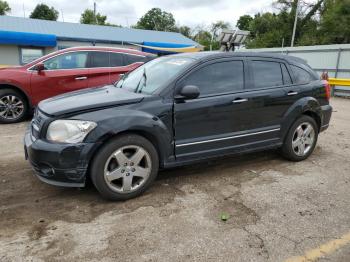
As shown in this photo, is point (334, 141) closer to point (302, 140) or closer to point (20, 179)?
point (302, 140)

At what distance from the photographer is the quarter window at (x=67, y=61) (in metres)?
7.42

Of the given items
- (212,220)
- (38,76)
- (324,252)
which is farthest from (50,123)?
(38,76)

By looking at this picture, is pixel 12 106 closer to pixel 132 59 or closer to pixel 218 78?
pixel 132 59

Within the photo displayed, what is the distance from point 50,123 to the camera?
3.32 metres

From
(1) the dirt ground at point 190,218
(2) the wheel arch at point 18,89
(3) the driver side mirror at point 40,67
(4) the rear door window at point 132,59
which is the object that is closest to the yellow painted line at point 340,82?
(4) the rear door window at point 132,59

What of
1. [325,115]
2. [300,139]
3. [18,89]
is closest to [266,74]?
[300,139]

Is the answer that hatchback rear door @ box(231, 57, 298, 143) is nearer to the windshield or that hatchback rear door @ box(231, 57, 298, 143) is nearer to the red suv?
the windshield

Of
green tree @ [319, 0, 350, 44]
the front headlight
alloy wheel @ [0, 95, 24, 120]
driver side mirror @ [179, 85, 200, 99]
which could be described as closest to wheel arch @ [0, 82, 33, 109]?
alloy wheel @ [0, 95, 24, 120]

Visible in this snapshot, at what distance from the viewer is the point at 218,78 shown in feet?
13.5

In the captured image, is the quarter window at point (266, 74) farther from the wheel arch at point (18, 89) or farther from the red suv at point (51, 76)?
the wheel arch at point (18, 89)

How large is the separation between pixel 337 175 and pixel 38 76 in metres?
6.37

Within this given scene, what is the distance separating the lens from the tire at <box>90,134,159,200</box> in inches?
131

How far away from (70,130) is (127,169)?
2.39 feet

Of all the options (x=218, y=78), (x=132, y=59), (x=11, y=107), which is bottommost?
(x=11, y=107)
